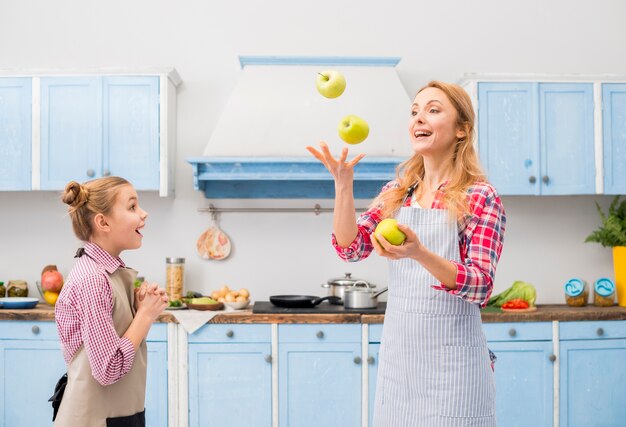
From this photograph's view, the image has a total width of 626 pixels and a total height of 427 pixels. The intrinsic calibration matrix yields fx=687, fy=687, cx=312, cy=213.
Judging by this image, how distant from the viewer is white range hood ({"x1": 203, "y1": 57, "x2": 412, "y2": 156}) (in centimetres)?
381

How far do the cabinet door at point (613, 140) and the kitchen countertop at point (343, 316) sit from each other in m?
0.74

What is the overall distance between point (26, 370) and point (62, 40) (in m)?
2.00

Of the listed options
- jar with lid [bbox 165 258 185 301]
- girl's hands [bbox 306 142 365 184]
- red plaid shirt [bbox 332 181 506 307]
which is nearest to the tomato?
jar with lid [bbox 165 258 185 301]

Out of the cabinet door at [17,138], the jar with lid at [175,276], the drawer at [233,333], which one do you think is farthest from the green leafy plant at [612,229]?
the cabinet door at [17,138]

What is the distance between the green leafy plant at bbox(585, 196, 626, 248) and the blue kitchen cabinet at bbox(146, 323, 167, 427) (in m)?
2.53

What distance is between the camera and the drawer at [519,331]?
3543 mm

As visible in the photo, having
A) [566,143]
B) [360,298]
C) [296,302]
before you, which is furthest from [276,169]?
[566,143]

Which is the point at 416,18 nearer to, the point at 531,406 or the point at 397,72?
the point at 397,72

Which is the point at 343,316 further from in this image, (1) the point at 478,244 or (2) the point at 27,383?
(1) the point at 478,244

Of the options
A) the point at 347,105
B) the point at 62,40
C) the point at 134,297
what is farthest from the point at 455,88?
the point at 62,40

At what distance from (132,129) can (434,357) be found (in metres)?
2.61

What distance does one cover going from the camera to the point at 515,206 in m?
4.27

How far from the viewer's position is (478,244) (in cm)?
160

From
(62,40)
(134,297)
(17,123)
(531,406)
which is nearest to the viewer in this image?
(134,297)
